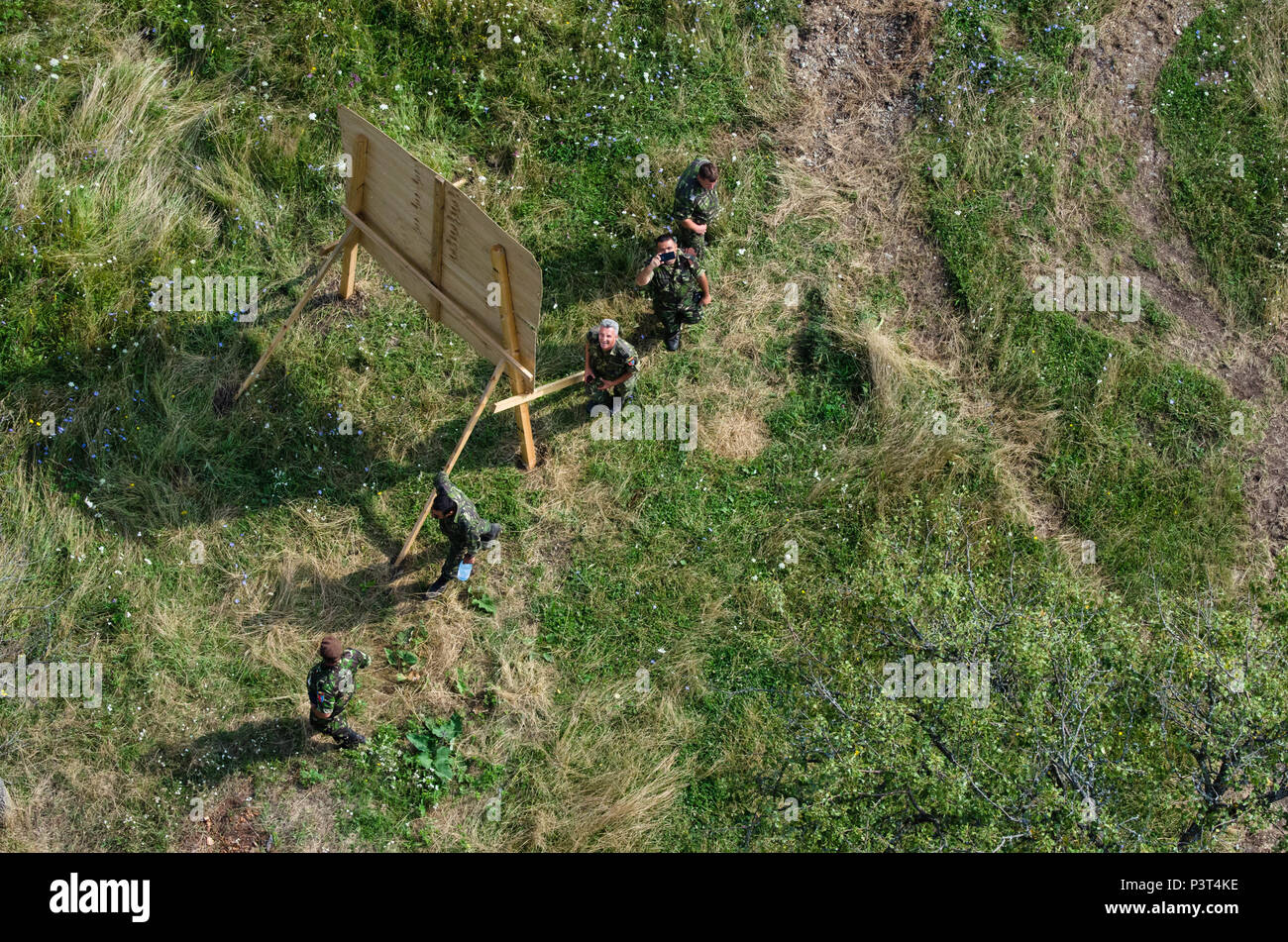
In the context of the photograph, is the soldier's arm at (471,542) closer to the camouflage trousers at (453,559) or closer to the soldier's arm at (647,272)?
the camouflage trousers at (453,559)

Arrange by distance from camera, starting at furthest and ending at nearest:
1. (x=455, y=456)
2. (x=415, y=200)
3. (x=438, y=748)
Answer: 1. (x=455, y=456)
2. (x=438, y=748)
3. (x=415, y=200)

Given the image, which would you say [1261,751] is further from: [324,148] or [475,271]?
[324,148]

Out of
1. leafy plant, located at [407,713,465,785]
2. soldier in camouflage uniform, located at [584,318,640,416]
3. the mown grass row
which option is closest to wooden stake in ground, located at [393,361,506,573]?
soldier in camouflage uniform, located at [584,318,640,416]

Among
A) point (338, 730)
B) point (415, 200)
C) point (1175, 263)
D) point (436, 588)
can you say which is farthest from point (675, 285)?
point (1175, 263)

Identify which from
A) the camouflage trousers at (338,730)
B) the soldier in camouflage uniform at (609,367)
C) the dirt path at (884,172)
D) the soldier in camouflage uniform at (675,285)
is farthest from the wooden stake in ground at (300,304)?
the dirt path at (884,172)

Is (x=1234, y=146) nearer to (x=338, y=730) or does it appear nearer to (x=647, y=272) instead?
(x=647, y=272)

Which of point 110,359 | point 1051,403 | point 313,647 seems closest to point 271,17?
point 110,359
